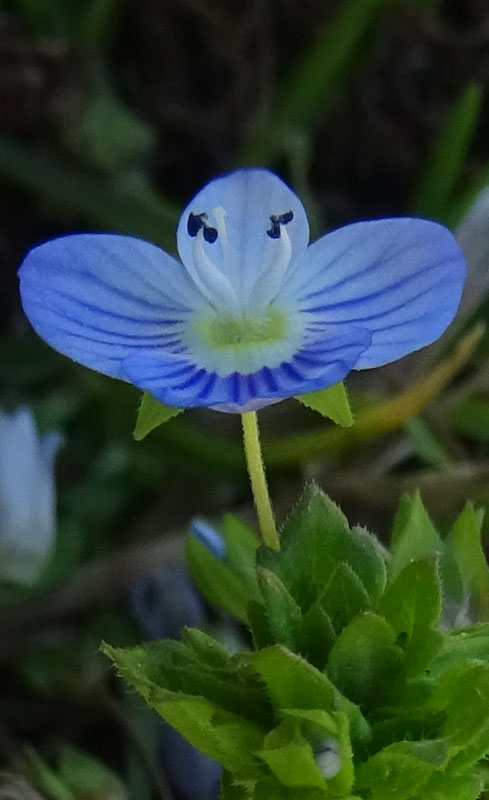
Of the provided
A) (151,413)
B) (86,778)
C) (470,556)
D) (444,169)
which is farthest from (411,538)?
(444,169)

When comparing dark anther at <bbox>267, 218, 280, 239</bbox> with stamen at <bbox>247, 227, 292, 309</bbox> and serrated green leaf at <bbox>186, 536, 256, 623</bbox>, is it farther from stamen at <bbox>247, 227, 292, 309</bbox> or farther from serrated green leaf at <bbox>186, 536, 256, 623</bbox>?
serrated green leaf at <bbox>186, 536, 256, 623</bbox>

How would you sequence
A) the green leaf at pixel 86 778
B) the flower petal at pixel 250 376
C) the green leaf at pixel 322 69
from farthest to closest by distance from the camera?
the green leaf at pixel 322 69 → the green leaf at pixel 86 778 → the flower petal at pixel 250 376

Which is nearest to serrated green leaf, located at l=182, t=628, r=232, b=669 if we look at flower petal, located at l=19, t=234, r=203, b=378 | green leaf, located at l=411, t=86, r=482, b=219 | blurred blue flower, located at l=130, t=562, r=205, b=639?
flower petal, located at l=19, t=234, r=203, b=378

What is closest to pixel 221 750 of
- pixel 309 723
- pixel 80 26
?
pixel 309 723

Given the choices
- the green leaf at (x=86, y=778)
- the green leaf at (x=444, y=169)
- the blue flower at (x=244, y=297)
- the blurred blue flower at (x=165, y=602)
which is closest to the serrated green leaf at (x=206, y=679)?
the blue flower at (x=244, y=297)

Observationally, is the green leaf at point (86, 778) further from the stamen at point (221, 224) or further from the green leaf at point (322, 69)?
the green leaf at point (322, 69)

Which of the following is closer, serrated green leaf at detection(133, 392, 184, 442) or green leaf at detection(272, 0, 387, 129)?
serrated green leaf at detection(133, 392, 184, 442)
